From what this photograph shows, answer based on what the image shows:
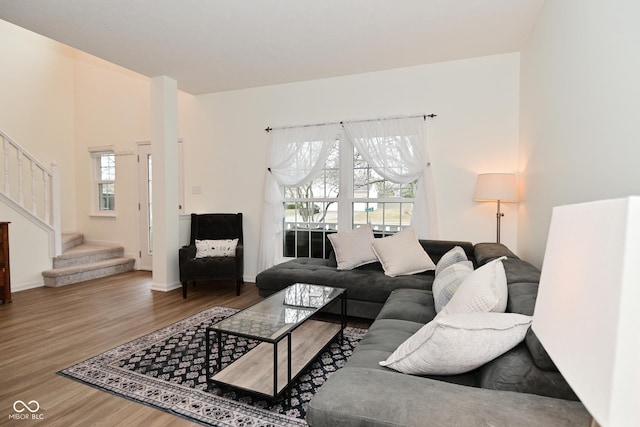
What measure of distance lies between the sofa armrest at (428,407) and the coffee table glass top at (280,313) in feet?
2.95

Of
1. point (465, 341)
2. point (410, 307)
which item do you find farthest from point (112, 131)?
point (465, 341)

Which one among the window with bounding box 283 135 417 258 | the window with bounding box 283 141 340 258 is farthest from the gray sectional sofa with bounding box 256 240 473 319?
the window with bounding box 283 141 340 258

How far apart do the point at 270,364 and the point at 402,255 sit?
1.72m

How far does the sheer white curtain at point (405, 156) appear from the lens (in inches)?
157

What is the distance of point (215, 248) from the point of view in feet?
14.7

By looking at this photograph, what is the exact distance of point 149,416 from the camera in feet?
6.13

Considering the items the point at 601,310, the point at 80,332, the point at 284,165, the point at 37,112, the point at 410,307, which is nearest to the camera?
the point at 601,310

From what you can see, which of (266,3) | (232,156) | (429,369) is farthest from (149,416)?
(232,156)

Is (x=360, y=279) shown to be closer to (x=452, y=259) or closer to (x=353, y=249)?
(x=353, y=249)

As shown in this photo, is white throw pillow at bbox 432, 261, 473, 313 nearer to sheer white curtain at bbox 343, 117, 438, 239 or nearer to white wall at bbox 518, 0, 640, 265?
white wall at bbox 518, 0, 640, 265

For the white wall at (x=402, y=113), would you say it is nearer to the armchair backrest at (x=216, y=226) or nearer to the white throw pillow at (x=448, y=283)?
the armchair backrest at (x=216, y=226)

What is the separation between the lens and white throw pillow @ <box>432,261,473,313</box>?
2.08 meters

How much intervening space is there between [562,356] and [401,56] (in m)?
3.73

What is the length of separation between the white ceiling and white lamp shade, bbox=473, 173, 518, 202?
4.39 ft
